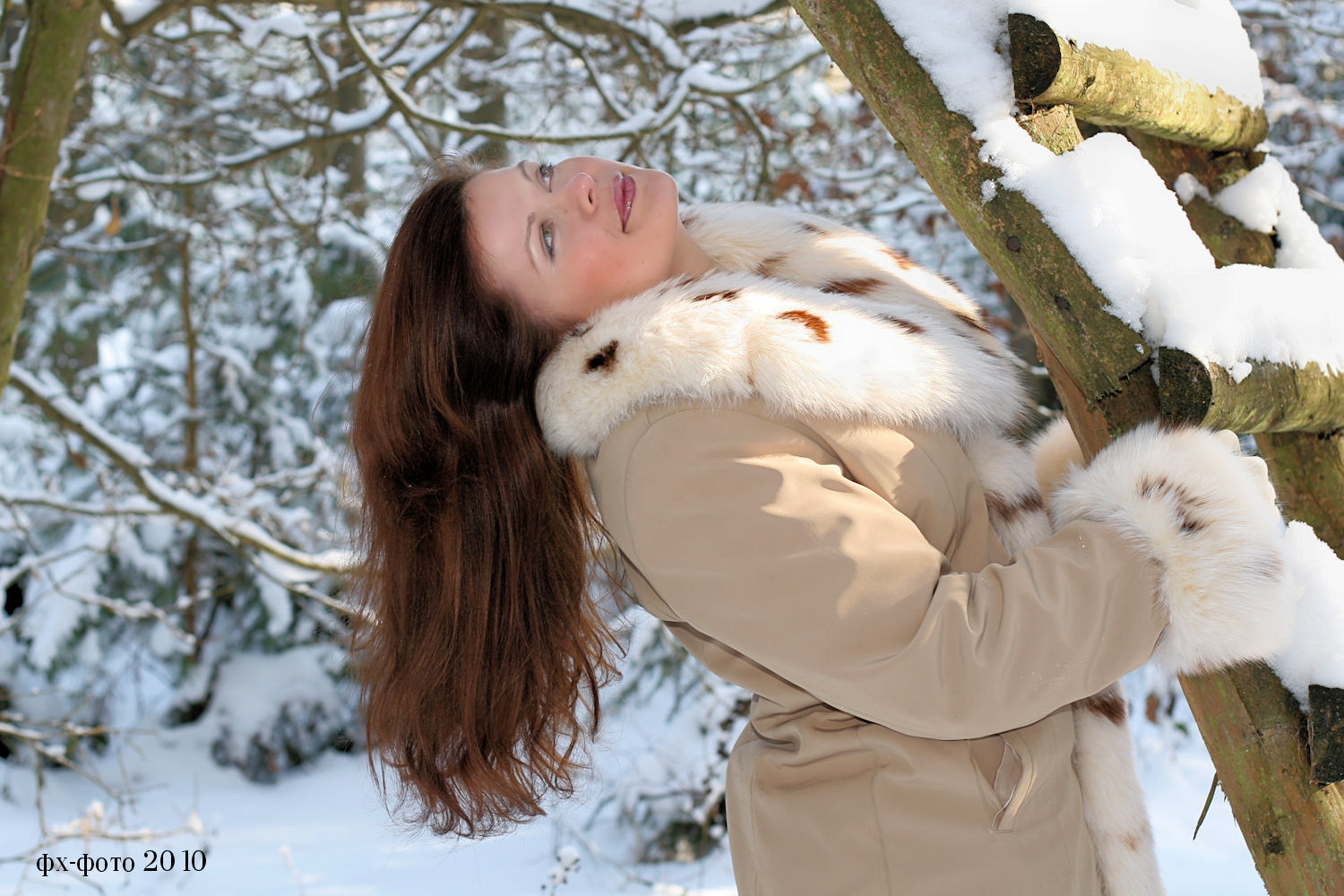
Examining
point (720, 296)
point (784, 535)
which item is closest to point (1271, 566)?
point (784, 535)

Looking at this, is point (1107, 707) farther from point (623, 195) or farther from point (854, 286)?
point (623, 195)

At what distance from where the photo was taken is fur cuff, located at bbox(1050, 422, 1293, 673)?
1.20 meters

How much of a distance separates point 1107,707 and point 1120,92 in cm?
86

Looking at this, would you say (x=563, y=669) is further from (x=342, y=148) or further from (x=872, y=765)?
(x=342, y=148)

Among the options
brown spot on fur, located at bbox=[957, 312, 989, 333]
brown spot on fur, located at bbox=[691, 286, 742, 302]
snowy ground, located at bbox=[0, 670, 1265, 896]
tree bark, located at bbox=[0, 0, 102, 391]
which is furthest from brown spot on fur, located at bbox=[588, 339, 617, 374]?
snowy ground, located at bbox=[0, 670, 1265, 896]

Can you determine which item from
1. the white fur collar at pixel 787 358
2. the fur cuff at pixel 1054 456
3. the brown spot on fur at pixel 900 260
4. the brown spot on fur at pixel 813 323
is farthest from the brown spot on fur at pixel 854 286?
the fur cuff at pixel 1054 456

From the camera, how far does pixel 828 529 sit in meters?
1.26

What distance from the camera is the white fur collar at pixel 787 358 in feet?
4.57

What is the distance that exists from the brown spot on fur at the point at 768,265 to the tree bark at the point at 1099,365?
1.68 feet

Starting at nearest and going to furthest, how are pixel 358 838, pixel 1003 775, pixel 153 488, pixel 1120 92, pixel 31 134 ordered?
pixel 1120 92 → pixel 1003 775 → pixel 31 134 → pixel 153 488 → pixel 358 838

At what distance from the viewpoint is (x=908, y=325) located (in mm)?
1541

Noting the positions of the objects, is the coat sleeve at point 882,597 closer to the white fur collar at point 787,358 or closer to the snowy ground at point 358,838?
the white fur collar at point 787,358

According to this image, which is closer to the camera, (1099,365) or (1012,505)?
(1099,365)

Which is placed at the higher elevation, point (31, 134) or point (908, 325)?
point (31, 134)
